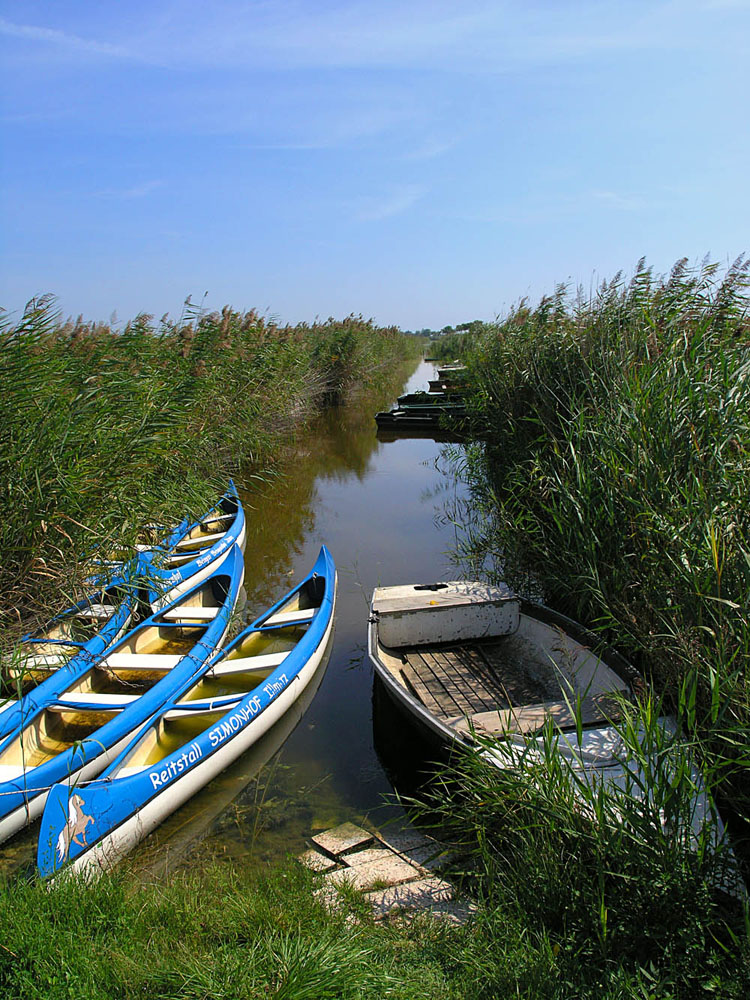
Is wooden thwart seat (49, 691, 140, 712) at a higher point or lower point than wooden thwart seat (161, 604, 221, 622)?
lower

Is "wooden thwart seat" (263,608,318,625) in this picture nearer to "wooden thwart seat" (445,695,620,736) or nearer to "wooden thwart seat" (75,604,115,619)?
"wooden thwart seat" (75,604,115,619)

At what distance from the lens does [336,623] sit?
737 cm

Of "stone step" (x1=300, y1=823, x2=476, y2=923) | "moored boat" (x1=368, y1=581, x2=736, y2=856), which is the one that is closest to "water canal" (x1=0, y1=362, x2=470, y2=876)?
"stone step" (x1=300, y1=823, x2=476, y2=923)

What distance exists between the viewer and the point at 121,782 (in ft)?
12.7

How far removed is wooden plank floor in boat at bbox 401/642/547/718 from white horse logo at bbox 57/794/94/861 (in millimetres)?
2258

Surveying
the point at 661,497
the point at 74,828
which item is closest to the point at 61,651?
the point at 74,828

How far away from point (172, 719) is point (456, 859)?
2.23 metres

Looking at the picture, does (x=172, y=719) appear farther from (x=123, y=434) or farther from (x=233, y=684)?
(x=123, y=434)

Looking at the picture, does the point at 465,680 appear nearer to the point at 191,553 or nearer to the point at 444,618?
the point at 444,618

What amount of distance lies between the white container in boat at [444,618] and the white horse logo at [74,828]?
2.74 m

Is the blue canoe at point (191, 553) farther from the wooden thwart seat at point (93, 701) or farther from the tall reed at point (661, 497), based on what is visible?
the tall reed at point (661, 497)

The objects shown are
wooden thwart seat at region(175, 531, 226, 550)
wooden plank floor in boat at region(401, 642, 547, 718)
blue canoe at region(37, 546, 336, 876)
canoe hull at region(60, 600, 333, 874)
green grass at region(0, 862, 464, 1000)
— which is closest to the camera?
green grass at region(0, 862, 464, 1000)

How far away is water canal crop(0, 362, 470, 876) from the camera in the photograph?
13.9ft

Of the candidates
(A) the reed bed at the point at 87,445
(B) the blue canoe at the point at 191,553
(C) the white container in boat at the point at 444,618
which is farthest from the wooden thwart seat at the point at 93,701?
(C) the white container in boat at the point at 444,618
